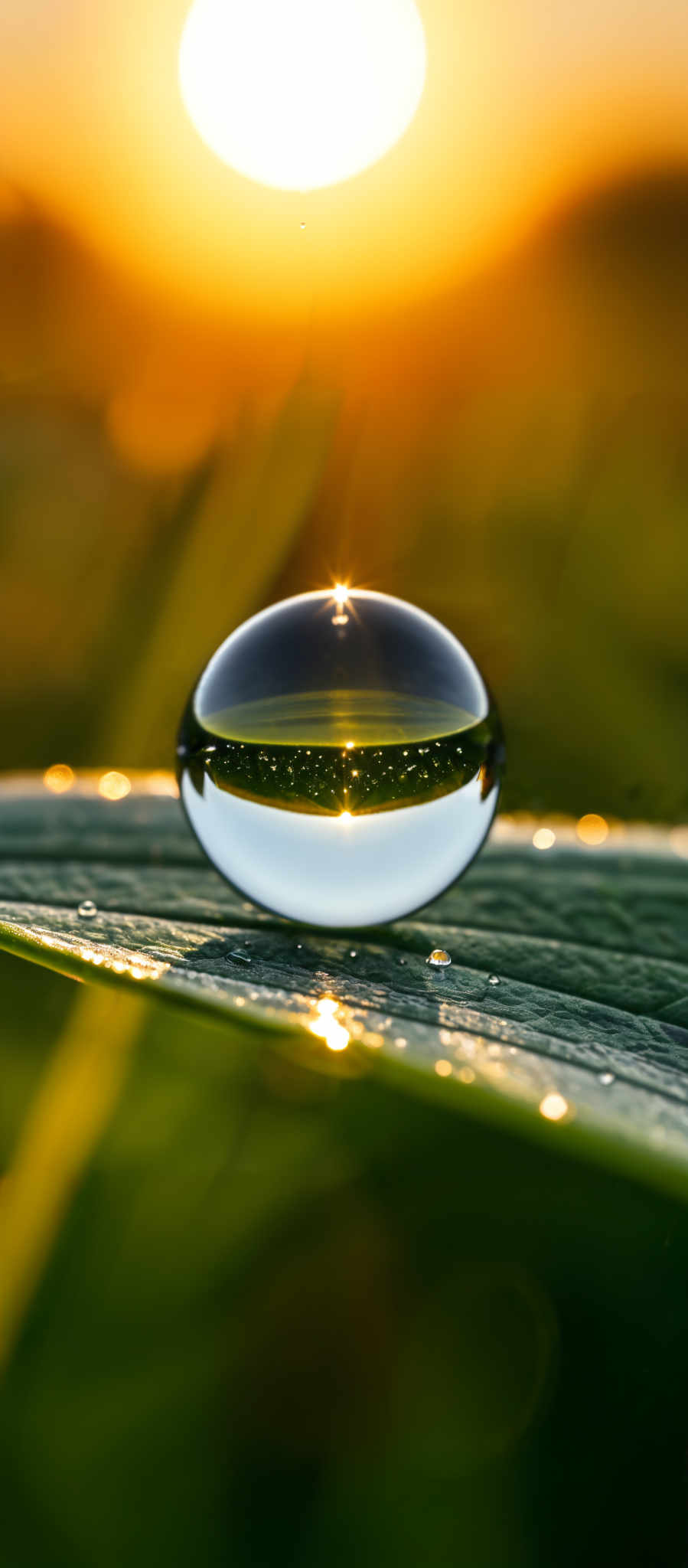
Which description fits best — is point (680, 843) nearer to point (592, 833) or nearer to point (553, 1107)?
point (592, 833)

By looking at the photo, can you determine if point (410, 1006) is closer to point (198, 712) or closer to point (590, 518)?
point (198, 712)

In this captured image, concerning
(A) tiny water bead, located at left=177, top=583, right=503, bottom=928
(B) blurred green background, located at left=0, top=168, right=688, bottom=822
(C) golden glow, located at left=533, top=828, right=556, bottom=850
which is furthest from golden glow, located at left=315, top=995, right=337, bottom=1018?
(B) blurred green background, located at left=0, top=168, right=688, bottom=822

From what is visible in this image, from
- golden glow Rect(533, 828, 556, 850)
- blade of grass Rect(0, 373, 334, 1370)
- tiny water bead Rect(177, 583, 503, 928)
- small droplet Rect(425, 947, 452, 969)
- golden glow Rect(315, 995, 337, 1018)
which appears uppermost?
blade of grass Rect(0, 373, 334, 1370)

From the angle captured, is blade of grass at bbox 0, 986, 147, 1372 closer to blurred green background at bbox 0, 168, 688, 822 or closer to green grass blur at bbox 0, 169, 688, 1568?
green grass blur at bbox 0, 169, 688, 1568

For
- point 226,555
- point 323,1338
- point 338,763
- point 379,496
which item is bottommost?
point 323,1338

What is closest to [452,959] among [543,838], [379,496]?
[543,838]

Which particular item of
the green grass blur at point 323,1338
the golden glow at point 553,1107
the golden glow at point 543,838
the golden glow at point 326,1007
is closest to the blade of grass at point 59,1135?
the green grass blur at point 323,1338
